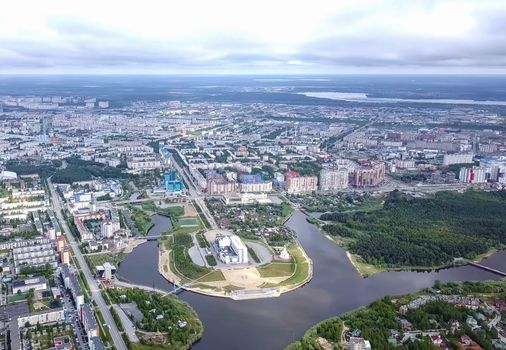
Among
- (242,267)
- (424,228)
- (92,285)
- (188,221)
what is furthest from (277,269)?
(424,228)

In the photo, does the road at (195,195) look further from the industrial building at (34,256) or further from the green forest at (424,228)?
the industrial building at (34,256)

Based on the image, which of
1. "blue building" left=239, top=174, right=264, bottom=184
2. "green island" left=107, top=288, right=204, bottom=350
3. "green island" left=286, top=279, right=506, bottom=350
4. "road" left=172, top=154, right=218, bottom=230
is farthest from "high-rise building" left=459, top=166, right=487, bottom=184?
"green island" left=107, top=288, right=204, bottom=350

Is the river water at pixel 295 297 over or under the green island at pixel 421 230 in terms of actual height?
under

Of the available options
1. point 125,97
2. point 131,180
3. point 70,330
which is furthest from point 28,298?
point 125,97

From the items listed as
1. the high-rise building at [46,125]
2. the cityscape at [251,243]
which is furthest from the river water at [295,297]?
the high-rise building at [46,125]

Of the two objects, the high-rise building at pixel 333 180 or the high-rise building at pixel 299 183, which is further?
the high-rise building at pixel 333 180

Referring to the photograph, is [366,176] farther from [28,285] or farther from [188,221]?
[28,285]

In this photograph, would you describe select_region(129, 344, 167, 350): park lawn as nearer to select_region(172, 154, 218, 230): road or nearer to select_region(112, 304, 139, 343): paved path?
select_region(112, 304, 139, 343): paved path

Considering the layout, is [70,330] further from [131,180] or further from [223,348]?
[131,180]
